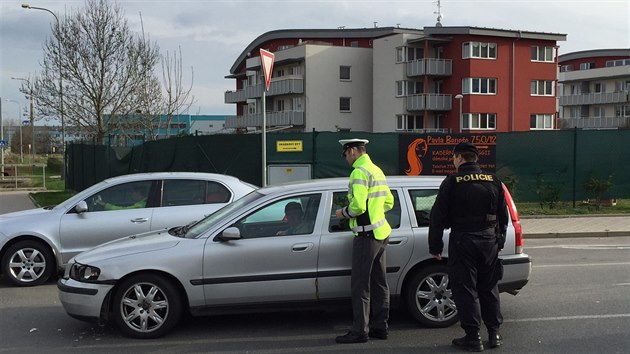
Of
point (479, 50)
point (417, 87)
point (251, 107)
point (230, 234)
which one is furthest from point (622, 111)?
point (230, 234)

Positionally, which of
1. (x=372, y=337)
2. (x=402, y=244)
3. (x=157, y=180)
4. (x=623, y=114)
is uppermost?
(x=623, y=114)

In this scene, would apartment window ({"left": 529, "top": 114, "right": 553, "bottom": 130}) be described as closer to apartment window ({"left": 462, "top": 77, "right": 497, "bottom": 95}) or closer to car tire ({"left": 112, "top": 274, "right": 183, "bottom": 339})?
apartment window ({"left": 462, "top": 77, "right": 497, "bottom": 95})

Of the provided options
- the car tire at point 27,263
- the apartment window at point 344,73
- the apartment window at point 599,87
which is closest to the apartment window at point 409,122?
the apartment window at point 344,73

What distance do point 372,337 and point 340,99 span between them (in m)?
49.9

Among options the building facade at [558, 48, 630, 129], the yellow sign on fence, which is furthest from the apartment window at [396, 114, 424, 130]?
the yellow sign on fence

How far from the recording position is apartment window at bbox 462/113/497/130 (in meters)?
47.4

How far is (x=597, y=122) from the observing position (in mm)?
68875

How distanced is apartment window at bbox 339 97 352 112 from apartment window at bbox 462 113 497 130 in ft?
38.0

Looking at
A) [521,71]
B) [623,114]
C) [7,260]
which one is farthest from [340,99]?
[7,260]

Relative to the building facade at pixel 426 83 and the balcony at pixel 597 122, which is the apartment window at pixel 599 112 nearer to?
the balcony at pixel 597 122

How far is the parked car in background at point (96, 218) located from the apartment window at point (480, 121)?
41.4 m

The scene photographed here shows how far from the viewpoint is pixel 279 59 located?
56.8 metres

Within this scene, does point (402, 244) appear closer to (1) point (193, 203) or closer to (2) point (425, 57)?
(1) point (193, 203)

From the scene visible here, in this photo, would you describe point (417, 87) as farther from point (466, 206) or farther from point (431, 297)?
point (466, 206)
